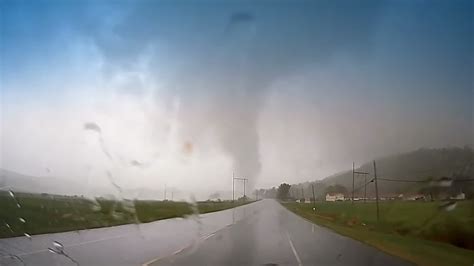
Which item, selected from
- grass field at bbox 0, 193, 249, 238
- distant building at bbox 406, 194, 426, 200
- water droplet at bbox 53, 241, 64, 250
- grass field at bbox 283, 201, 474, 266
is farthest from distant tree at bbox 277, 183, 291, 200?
water droplet at bbox 53, 241, 64, 250

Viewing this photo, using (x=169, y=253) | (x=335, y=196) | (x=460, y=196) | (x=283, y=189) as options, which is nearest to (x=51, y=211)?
(x=169, y=253)

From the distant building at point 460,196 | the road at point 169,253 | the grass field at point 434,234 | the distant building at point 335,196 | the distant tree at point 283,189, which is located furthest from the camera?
the distant building at point 335,196

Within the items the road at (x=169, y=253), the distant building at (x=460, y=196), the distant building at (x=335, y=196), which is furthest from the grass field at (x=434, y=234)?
the distant building at (x=335, y=196)

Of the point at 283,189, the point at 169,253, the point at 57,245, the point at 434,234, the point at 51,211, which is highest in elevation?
the point at 283,189

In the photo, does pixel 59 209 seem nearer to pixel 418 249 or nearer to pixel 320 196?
pixel 418 249

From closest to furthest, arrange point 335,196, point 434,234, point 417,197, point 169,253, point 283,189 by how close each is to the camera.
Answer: point 169,253
point 417,197
point 434,234
point 283,189
point 335,196

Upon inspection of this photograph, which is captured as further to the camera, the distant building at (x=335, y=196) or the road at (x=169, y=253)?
the distant building at (x=335, y=196)

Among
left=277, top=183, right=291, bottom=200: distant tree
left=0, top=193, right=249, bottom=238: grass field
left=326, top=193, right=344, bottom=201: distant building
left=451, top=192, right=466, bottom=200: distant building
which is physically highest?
left=326, top=193, right=344, bottom=201: distant building

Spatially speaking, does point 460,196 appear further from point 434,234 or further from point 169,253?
point 169,253

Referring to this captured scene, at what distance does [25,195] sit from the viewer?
1603 centimetres

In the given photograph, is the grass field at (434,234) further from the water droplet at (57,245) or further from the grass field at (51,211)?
the water droplet at (57,245)

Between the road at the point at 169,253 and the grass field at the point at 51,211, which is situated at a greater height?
the grass field at the point at 51,211

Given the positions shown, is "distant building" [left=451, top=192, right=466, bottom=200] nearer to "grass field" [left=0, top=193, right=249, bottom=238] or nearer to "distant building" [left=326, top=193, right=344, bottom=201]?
"grass field" [left=0, top=193, right=249, bottom=238]

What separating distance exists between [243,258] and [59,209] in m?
8.19
